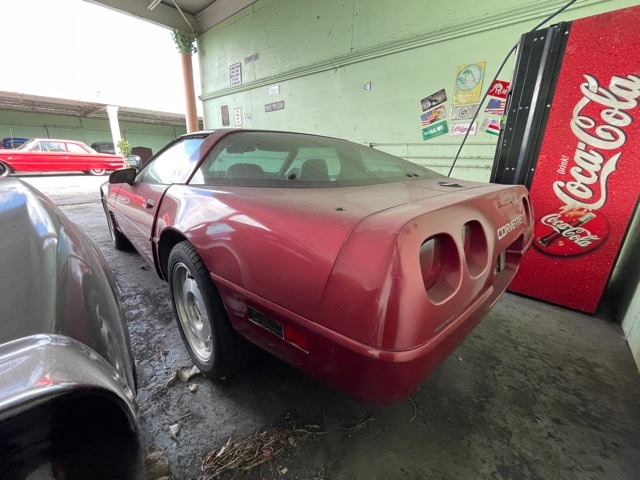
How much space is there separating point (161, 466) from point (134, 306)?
1.40m

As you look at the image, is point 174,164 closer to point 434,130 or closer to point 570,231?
point 570,231

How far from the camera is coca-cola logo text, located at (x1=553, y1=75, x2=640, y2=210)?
6.42 feet

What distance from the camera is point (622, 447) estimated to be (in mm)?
1199

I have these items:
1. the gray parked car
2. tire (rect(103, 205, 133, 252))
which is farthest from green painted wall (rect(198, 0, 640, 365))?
tire (rect(103, 205, 133, 252))

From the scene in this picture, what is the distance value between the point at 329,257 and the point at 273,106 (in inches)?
246

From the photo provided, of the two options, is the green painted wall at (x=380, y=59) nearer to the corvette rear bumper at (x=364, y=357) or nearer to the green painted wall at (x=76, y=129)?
the corvette rear bumper at (x=364, y=357)

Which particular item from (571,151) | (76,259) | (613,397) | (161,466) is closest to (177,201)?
(76,259)

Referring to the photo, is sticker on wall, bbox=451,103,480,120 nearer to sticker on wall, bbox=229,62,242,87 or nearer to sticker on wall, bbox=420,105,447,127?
sticker on wall, bbox=420,105,447,127

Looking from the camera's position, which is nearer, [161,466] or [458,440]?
[161,466]

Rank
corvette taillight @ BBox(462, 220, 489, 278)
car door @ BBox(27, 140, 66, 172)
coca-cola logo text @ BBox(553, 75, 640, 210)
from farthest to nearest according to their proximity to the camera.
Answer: car door @ BBox(27, 140, 66, 172)
coca-cola logo text @ BBox(553, 75, 640, 210)
corvette taillight @ BBox(462, 220, 489, 278)

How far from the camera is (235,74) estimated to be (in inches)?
274

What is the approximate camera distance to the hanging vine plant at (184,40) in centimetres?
779

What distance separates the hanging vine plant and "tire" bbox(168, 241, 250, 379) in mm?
8913

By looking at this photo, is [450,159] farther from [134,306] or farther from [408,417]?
[134,306]
